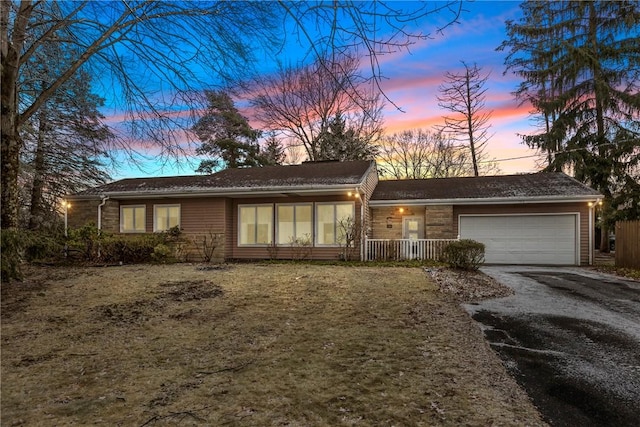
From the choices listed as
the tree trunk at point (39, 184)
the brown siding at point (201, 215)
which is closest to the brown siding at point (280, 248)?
the brown siding at point (201, 215)

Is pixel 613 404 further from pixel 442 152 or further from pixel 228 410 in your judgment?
pixel 442 152

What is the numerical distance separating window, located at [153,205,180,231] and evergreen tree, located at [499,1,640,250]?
19.3 metres

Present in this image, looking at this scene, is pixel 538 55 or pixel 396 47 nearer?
pixel 396 47

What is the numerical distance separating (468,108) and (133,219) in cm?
2132

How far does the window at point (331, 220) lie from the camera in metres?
13.7

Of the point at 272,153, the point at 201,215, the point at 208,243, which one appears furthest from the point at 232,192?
the point at 272,153

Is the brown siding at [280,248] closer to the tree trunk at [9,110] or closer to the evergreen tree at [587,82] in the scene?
the tree trunk at [9,110]

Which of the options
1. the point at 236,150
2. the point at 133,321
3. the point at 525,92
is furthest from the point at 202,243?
the point at 525,92

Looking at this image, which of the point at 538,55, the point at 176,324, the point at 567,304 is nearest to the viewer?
the point at 176,324

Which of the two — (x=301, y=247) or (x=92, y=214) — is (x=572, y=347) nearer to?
(x=301, y=247)

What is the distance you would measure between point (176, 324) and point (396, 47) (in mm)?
4400

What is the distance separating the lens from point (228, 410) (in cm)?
276

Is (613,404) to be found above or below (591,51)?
below

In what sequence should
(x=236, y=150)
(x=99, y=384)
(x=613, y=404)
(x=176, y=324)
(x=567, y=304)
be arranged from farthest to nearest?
(x=236, y=150), (x=567, y=304), (x=176, y=324), (x=99, y=384), (x=613, y=404)
